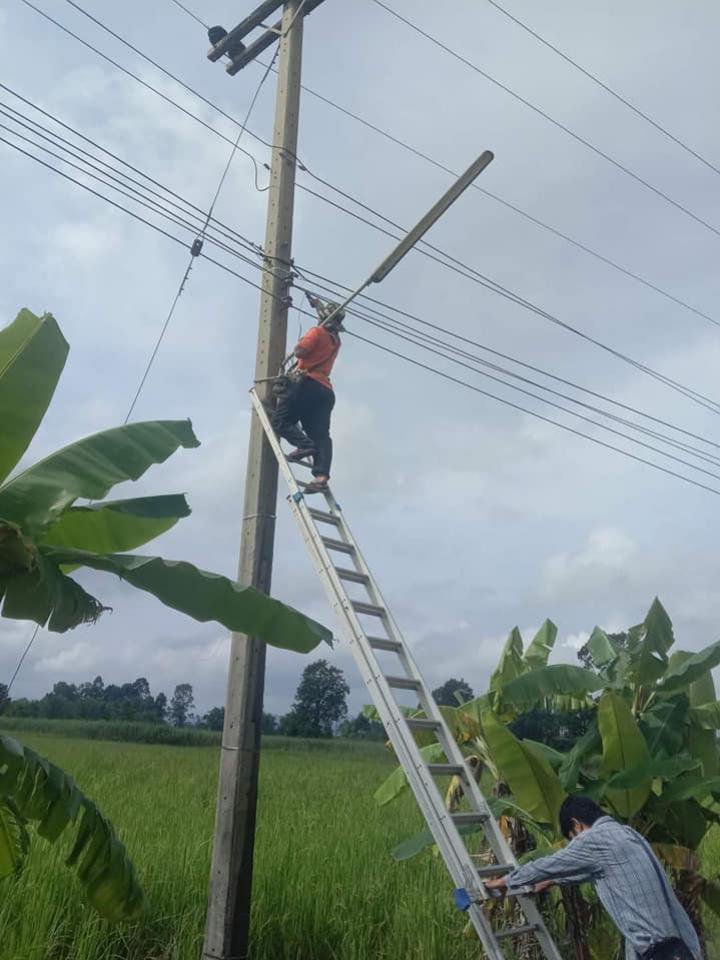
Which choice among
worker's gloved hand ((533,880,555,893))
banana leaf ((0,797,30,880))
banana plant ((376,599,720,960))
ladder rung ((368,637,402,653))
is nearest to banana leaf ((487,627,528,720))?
banana plant ((376,599,720,960))

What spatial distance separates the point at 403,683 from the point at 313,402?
2.27 meters

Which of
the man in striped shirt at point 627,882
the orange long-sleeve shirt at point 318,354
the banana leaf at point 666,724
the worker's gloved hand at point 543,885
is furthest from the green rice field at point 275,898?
the orange long-sleeve shirt at point 318,354

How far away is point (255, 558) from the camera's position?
5.47 metres

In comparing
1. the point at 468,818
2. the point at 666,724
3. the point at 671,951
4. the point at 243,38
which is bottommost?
the point at 671,951

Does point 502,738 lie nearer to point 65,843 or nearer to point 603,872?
point 603,872

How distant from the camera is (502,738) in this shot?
5449mm

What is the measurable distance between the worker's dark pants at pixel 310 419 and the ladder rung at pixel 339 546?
713 mm

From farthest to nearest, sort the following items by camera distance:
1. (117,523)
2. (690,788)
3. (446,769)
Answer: (690,788) → (117,523) → (446,769)

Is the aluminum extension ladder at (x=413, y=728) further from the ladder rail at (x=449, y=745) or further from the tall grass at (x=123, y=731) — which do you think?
the tall grass at (x=123, y=731)

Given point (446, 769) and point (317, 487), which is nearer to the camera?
point (446, 769)

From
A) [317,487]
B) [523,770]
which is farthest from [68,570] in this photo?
[523,770]

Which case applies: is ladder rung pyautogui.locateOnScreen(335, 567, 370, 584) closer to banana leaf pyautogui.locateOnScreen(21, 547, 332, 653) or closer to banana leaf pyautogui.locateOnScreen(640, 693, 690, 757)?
banana leaf pyautogui.locateOnScreen(21, 547, 332, 653)

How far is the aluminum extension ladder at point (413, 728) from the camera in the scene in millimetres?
4070

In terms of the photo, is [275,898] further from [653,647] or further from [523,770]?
[653,647]
